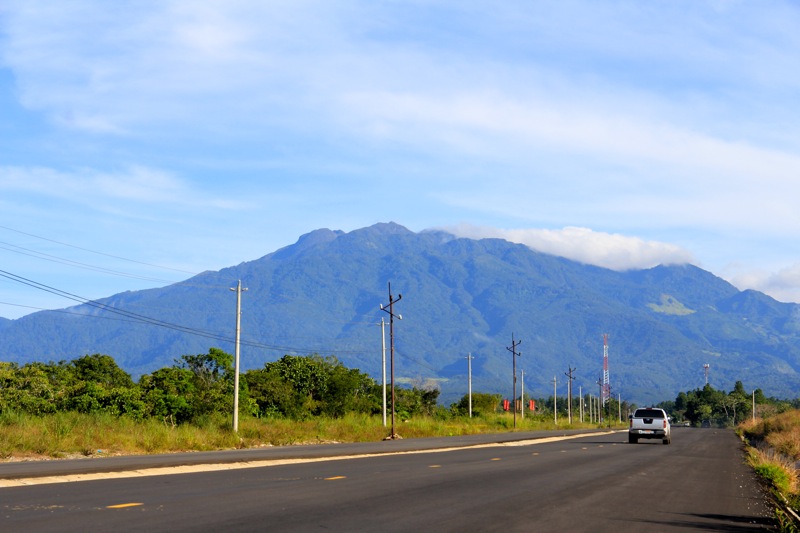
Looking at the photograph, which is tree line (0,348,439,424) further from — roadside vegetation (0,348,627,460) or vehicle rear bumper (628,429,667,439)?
vehicle rear bumper (628,429,667,439)

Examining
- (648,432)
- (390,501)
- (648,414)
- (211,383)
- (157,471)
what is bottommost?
(648,432)

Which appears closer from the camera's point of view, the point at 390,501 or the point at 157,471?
the point at 390,501

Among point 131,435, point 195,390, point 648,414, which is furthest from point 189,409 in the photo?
point 648,414

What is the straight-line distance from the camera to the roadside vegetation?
34.4m

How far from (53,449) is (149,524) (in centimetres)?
1988

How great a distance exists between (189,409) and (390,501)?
40696 mm

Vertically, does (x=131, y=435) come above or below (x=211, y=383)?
below

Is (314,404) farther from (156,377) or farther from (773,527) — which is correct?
(773,527)

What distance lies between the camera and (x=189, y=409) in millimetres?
55750

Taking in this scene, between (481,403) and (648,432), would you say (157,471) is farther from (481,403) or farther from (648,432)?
(481,403)

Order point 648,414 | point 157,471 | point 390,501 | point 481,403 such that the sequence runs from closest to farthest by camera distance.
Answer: point 390,501, point 157,471, point 648,414, point 481,403

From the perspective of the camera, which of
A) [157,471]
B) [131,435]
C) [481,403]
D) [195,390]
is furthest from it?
[481,403]

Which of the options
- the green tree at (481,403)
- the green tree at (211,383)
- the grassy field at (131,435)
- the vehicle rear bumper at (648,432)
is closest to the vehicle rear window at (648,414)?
the vehicle rear bumper at (648,432)

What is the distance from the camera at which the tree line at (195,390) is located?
5219 cm
